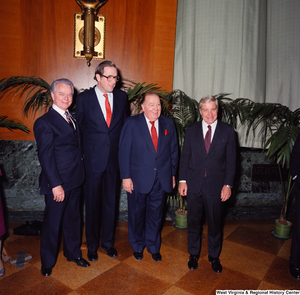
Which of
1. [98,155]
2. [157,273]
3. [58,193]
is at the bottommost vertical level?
[157,273]

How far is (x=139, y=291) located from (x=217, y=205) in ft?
3.07

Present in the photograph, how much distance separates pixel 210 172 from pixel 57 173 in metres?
1.24

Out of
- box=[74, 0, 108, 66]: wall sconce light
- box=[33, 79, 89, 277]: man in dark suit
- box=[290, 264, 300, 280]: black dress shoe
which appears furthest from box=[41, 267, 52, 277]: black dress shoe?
box=[74, 0, 108, 66]: wall sconce light

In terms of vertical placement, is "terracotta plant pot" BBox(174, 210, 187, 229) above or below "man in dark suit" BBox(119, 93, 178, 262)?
below

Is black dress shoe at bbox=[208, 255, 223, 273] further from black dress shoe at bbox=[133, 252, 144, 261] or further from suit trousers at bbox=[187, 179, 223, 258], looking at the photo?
black dress shoe at bbox=[133, 252, 144, 261]

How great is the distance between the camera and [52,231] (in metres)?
2.08

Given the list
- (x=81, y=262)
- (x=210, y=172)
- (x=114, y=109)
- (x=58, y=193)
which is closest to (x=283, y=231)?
(x=210, y=172)

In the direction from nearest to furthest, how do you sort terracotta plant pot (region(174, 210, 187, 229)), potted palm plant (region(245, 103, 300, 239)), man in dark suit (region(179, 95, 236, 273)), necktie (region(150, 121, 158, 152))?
man in dark suit (region(179, 95, 236, 273)), necktie (region(150, 121, 158, 152)), potted palm plant (region(245, 103, 300, 239)), terracotta plant pot (region(174, 210, 187, 229))

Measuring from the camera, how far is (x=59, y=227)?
2.15 meters

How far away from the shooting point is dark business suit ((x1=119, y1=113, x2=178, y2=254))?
2.23 meters

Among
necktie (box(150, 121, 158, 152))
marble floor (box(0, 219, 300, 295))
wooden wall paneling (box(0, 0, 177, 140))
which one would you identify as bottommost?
marble floor (box(0, 219, 300, 295))

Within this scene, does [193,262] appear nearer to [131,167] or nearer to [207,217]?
[207,217]

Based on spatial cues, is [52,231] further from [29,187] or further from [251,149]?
[251,149]

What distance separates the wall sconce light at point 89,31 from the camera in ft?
9.95
